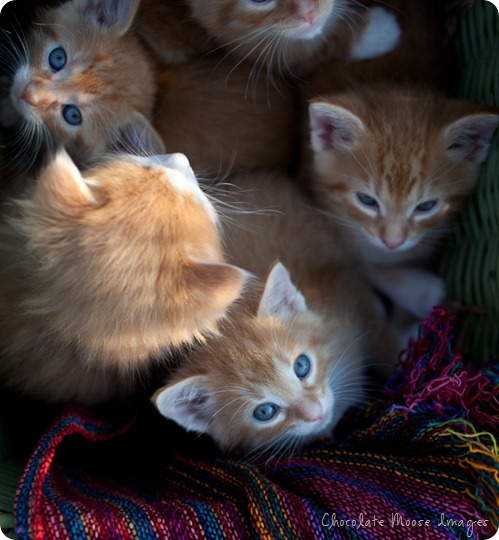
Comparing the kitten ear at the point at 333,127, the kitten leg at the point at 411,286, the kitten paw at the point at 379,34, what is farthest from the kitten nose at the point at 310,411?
the kitten paw at the point at 379,34

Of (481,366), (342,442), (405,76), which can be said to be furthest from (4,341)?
(405,76)

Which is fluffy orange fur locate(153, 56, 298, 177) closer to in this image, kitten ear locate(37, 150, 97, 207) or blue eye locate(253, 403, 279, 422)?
kitten ear locate(37, 150, 97, 207)

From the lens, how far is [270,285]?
1436 mm

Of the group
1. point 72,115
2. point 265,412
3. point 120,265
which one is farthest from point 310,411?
point 72,115

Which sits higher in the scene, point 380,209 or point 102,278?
point 102,278

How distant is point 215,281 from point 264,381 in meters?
0.35

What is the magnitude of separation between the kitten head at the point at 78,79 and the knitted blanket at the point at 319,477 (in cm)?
74

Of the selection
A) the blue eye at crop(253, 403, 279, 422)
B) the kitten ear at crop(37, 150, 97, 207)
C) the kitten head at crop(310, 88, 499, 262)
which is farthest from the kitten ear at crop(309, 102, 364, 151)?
the blue eye at crop(253, 403, 279, 422)

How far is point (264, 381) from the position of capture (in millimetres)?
1467

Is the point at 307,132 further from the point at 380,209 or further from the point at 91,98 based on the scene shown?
the point at 91,98

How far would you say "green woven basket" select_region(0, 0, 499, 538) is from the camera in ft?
4.99

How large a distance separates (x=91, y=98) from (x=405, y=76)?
91cm

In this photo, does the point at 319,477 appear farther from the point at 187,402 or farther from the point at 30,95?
the point at 30,95

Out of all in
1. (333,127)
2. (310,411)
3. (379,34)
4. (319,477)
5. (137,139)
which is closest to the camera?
(319,477)
